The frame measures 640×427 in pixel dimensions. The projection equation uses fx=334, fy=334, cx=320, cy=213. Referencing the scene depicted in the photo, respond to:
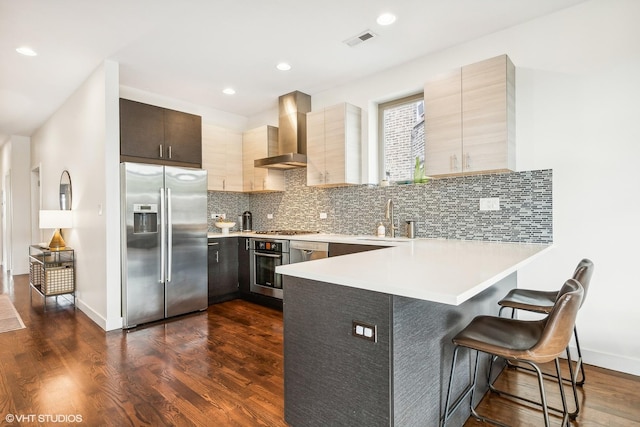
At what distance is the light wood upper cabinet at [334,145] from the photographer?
379cm

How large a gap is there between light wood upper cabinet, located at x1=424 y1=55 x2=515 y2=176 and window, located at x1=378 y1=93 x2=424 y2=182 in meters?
0.55

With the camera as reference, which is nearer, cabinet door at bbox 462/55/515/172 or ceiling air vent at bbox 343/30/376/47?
cabinet door at bbox 462/55/515/172

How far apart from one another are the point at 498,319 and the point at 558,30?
2.41 metres

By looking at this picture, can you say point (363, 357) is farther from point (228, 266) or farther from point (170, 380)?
point (228, 266)

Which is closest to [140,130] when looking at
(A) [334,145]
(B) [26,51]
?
(B) [26,51]

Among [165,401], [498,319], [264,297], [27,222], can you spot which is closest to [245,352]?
[165,401]

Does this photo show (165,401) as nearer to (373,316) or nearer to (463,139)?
(373,316)

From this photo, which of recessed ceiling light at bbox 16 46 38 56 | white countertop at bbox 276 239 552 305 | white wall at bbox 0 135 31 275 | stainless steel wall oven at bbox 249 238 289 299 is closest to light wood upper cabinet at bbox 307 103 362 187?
stainless steel wall oven at bbox 249 238 289 299

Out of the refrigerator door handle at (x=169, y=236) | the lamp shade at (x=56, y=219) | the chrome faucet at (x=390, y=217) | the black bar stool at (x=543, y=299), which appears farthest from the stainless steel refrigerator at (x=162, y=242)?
the black bar stool at (x=543, y=299)

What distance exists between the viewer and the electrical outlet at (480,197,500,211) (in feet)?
9.66

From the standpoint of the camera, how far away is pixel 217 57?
3.38 meters

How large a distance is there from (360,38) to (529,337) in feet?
8.76

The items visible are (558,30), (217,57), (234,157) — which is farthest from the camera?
(234,157)

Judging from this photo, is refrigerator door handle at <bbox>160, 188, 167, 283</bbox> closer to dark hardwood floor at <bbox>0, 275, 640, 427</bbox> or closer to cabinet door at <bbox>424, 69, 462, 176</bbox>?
dark hardwood floor at <bbox>0, 275, 640, 427</bbox>
